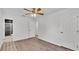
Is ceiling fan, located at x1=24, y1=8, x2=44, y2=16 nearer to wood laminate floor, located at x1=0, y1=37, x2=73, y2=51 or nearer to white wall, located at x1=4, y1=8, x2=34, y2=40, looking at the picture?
white wall, located at x1=4, y1=8, x2=34, y2=40

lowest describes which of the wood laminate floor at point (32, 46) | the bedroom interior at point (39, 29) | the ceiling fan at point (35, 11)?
the wood laminate floor at point (32, 46)

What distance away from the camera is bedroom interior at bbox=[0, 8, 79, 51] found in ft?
4.50

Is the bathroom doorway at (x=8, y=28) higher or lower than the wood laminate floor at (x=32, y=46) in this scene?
higher

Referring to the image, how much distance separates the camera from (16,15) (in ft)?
4.62

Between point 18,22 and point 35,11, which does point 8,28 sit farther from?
point 35,11

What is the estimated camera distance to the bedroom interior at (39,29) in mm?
1372

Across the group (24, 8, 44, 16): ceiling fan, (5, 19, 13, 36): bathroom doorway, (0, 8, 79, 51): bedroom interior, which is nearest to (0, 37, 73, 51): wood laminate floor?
(0, 8, 79, 51): bedroom interior

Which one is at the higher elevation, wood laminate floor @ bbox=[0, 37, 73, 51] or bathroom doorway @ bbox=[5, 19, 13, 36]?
bathroom doorway @ bbox=[5, 19, 13, 36]

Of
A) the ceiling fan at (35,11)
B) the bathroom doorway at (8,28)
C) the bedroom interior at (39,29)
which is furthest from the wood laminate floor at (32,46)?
the ceiling fan at (35,11)

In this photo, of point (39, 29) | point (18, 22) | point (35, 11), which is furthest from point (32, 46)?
point (35, 11)

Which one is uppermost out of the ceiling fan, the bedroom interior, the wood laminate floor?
the ceiling fan

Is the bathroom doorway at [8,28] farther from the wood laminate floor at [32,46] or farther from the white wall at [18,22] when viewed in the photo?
the wood laminate floor at [32,46]
